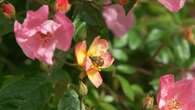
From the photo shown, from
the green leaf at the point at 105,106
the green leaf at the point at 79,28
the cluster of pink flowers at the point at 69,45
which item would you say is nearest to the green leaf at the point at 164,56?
the green leaf at the point at 105,106

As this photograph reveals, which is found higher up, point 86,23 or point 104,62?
point 86,23

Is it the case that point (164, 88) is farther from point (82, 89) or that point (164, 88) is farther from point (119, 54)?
point (119, 54)

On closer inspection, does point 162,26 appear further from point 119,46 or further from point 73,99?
point 73,99

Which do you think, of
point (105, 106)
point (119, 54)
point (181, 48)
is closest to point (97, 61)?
point (105, 106)

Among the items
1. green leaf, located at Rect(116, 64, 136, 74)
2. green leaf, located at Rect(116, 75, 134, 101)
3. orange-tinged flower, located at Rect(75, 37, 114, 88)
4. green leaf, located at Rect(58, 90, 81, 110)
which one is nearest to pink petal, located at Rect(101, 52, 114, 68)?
orange-tinged flower, located at Rect(75, 37, 114, 88)

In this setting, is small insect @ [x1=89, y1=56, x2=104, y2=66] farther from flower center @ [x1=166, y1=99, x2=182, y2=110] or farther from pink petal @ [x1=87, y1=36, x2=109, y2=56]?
flower center @ [x1=166, y1=99, x2=182, y2=110]

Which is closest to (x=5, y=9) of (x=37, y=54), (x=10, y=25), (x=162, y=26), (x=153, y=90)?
(x=10, y=25)

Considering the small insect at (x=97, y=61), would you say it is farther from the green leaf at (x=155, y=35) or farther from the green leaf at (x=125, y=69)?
the green leaf at (x=155, y=35)
